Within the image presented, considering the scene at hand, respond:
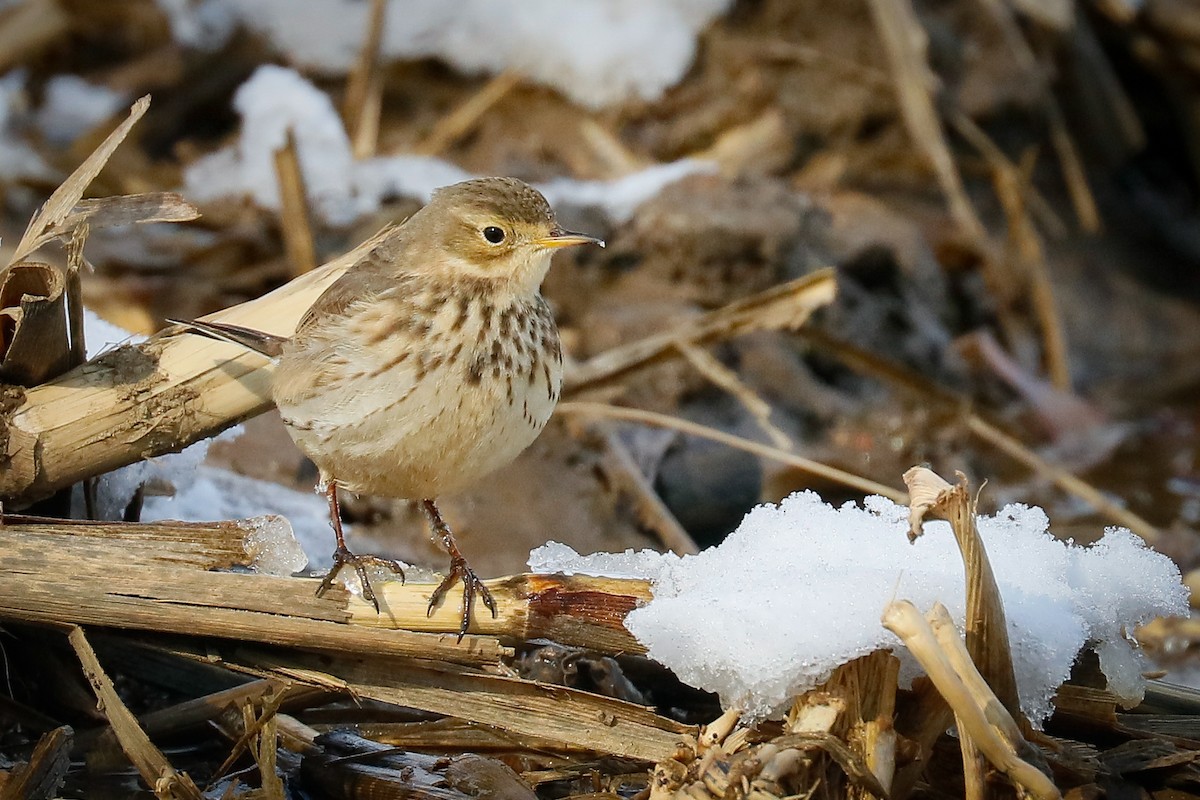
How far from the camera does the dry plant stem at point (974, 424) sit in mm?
5395

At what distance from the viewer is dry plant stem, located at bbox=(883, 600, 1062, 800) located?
93.5 inches

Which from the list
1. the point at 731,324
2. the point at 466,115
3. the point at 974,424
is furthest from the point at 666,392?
the point at 466,115

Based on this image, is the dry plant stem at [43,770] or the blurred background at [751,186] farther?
the blurred background at [751,186]

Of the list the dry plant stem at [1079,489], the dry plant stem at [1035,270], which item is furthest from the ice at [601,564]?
the dry plant stem at [1035,270]

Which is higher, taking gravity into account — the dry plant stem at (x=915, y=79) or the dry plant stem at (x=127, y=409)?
the dry plant stem at (x=915, y=79)

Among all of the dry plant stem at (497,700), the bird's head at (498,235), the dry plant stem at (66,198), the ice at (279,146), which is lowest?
the dry plant stem at (497,700)

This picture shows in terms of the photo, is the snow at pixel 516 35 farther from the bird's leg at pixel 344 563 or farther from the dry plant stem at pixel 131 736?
the dry plant stem at pixel 131 736

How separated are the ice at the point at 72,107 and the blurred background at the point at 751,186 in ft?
0.07

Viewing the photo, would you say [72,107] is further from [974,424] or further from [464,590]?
[464,590]

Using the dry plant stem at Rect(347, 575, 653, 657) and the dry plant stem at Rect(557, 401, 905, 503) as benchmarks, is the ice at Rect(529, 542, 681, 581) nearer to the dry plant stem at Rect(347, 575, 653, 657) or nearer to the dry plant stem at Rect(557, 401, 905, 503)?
the dry plant stem at Rect(347, 575, 653, 657)

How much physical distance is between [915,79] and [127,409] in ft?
14.7

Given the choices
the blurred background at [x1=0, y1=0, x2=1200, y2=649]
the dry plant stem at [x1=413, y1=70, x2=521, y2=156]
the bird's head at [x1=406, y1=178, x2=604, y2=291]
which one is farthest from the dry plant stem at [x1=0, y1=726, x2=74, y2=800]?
the dry plant stem at [x1=413, y1=70, x2=521, y2=156]

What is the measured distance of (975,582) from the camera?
8.47ft

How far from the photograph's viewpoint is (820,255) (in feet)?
21.1
